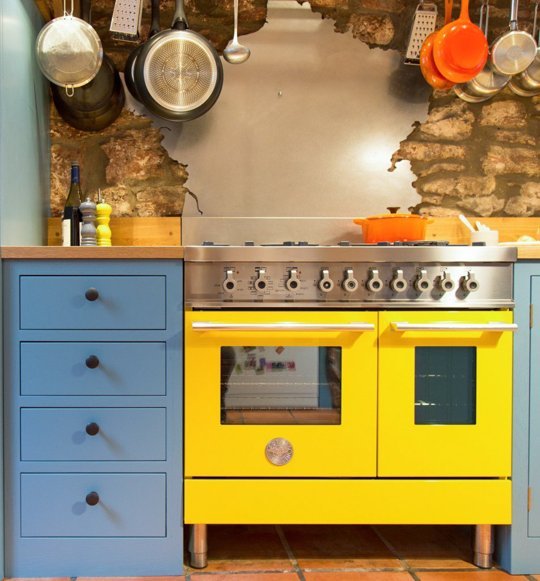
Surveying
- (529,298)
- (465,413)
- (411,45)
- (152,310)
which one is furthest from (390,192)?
(152,310)

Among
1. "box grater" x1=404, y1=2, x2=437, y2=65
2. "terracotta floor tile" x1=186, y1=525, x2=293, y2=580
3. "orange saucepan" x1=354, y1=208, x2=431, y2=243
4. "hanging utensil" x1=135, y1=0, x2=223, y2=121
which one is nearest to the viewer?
"terracotta floor tile" x1=186, y1=525, x2=293, y2=580

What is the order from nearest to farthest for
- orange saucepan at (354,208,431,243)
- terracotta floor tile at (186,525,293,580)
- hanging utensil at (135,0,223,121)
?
terracotta floor tile at (186,525,293,580)
orange saucepan at (354,208,431,243)
hanging utensil at (135,0,223,121)

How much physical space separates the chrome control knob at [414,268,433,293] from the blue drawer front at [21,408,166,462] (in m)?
0.81

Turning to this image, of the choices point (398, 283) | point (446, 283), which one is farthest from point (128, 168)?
point (446, 283)

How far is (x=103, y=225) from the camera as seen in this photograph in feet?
6.49

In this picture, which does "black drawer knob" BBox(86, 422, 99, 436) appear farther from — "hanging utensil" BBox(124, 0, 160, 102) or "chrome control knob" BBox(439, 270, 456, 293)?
"hanging utensil" BBox(124, 0, 160, 102)

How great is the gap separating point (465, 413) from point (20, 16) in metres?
1.86

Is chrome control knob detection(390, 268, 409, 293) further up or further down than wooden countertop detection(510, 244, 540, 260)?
further down

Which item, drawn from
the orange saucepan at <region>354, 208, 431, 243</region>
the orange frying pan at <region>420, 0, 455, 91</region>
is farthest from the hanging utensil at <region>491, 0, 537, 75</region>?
the orange saucepan at <region>354, 208, 431, 243</region>

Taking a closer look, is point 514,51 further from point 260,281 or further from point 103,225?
point 103,225

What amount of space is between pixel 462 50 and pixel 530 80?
39 centimetres

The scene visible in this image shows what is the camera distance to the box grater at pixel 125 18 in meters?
1.97

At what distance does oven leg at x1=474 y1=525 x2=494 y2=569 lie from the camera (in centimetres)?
161

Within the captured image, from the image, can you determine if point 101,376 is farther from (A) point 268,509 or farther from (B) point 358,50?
(B) point 358,50
